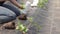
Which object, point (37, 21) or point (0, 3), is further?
point (37, 21)

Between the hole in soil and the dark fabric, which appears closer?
the dark fabric

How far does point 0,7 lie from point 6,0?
120 millimetres

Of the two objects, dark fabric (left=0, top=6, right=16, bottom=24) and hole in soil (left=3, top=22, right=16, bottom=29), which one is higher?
dark fabric (left=0, top=6, right=16, bottom=24)

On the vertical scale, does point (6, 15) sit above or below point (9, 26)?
above

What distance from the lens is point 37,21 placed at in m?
3.43

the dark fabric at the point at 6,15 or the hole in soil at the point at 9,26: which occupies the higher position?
the dark fabric at the point at 6,15

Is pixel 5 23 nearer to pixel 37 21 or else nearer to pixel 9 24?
pixel 9 24

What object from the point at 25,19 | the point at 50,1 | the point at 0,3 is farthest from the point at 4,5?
the point at 50,1

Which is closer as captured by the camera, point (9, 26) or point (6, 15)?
point (6, 15)

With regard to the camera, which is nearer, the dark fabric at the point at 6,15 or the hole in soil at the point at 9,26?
the dark fabric at the point at 6,15

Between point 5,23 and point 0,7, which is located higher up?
point 0,7

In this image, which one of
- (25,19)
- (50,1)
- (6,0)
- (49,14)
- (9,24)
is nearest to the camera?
(6,0)

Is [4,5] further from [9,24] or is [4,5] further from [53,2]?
[53,2]

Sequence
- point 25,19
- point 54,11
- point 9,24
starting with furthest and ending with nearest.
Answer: point 54,11 → point 25,19 → point 9,24
